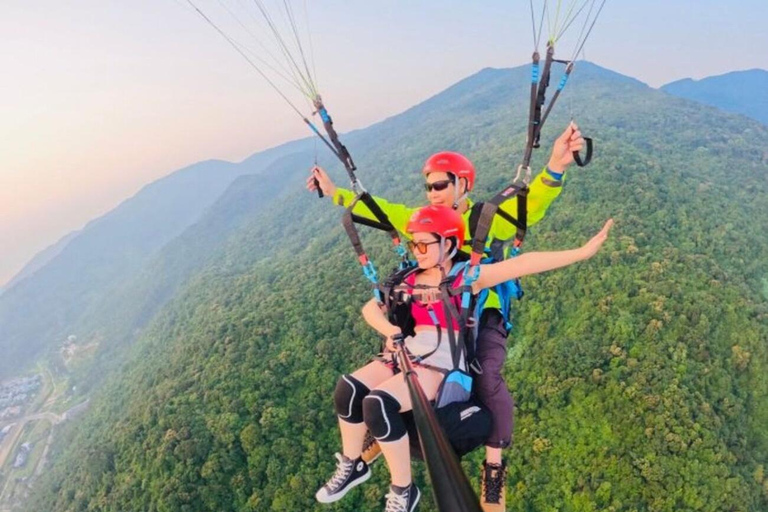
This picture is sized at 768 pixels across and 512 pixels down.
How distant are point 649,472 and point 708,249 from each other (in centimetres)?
2290

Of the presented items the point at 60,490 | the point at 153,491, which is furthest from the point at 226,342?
the point at 60,490

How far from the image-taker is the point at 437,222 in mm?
2992

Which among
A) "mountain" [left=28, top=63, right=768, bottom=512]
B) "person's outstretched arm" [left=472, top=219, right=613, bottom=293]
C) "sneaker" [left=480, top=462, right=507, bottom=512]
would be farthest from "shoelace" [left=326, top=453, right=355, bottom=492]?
"mountain" [left=28, top=63, right=768, bottom=512]

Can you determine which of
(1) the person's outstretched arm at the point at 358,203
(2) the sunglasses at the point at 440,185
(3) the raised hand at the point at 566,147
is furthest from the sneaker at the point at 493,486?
(3) the raised hand at the point at 566,147

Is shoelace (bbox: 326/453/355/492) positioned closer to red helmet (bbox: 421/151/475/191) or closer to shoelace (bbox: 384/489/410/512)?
shoelace (bbox: 384/489/410/512)

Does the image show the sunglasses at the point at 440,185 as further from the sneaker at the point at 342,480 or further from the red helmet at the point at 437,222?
the sneaker at the point at 342,480

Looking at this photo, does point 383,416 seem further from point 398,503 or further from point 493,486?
point 493,486

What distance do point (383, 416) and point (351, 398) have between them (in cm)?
A: 31

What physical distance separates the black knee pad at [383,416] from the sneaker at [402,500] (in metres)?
0.36

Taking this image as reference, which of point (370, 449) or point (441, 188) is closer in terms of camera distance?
point (370, 449)

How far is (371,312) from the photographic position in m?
3.18

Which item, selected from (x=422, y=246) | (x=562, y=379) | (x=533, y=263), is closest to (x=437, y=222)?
(x=422, y=246)

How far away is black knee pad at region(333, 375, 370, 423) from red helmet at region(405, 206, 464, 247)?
0.93m

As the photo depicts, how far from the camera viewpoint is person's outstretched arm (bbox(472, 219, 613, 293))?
2.59 m
